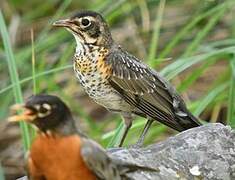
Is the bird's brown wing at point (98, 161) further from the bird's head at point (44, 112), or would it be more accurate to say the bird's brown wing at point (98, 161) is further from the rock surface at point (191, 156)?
the rock surface at point (191, 156)

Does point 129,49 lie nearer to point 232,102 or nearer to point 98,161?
point 232,102

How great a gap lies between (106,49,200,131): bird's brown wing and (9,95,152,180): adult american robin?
6.94ft

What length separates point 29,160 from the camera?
18.0 ft

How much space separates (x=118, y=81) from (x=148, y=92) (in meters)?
0.28

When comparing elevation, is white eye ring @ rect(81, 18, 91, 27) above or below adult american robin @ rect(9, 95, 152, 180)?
above

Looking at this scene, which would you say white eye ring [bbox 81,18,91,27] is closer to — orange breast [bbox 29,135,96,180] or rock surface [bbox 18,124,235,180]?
rock surface [bbox 18,124,235,180]

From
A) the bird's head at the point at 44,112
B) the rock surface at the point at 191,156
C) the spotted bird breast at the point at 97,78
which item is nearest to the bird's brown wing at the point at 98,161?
the bird's head at the point at 44,112

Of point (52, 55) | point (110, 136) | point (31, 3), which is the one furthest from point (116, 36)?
point (110, 136)

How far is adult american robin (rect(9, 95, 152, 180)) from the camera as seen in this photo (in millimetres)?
5410

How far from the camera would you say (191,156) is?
255 inches

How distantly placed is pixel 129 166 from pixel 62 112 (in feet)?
1.67

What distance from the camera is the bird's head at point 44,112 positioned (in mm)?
5371

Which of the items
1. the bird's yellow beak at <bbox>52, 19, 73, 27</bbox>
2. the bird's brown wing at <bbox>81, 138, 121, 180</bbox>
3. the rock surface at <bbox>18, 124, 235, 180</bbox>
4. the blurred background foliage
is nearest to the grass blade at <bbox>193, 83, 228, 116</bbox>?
the blurred background foliage

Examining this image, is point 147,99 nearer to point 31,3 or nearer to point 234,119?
point 234,119
